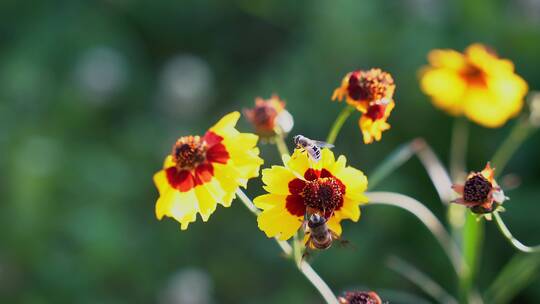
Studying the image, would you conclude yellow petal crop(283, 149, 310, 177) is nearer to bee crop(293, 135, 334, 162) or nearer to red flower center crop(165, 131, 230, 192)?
bee crop(293, 135, 334, 162)

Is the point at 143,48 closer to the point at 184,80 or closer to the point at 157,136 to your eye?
the point at 184,80

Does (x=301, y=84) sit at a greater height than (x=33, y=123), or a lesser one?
greater

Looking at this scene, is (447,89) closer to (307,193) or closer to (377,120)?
(377,120)

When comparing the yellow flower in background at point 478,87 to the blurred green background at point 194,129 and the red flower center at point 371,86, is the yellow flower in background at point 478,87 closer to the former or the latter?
the red flower center at point 371,86

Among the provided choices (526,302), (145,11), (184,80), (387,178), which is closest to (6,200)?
(184,80)

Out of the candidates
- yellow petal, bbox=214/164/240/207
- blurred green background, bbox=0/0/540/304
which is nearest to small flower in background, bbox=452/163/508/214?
yellow petal, bbox=214/164/240/207
